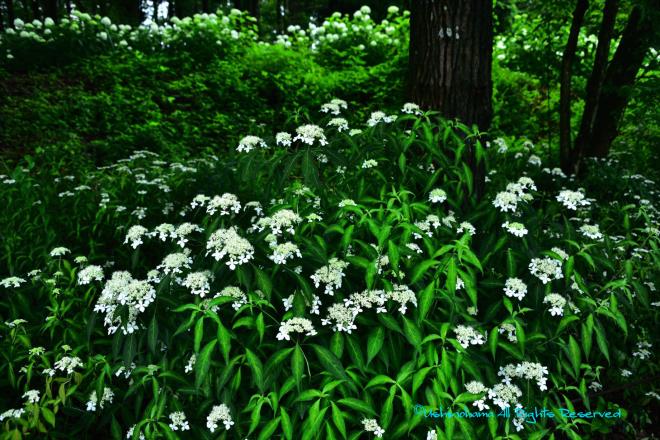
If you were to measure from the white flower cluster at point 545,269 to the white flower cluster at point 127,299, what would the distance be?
5.19ft

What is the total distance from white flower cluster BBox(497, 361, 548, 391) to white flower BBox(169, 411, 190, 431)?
1296mm

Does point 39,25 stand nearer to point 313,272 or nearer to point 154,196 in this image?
point 154,196

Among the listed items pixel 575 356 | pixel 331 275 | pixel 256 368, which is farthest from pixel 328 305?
pixel 575 356

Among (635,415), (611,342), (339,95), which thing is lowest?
(635,415)

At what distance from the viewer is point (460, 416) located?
5.65ft

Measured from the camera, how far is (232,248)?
175 centimetres

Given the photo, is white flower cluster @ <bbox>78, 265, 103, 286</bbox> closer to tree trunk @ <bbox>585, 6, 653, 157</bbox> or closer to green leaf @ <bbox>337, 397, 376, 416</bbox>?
green leaf @ <bbox>337, 397, 376, 416</bbox>

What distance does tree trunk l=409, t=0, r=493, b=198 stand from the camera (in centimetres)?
281

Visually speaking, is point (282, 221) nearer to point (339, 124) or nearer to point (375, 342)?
point (375, 342)

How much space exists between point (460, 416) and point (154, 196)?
9.08 ft

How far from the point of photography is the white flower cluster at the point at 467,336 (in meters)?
1.82

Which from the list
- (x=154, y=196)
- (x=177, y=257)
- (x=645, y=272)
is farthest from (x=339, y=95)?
(x=177, y=257)

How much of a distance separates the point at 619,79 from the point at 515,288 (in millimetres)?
3805

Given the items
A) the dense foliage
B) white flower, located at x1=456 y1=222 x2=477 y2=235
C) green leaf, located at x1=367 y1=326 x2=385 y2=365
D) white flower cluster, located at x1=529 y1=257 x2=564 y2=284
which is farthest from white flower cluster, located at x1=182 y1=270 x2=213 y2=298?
white flower cluster, located at x1=529 y1=257 x2=564 y2=284
